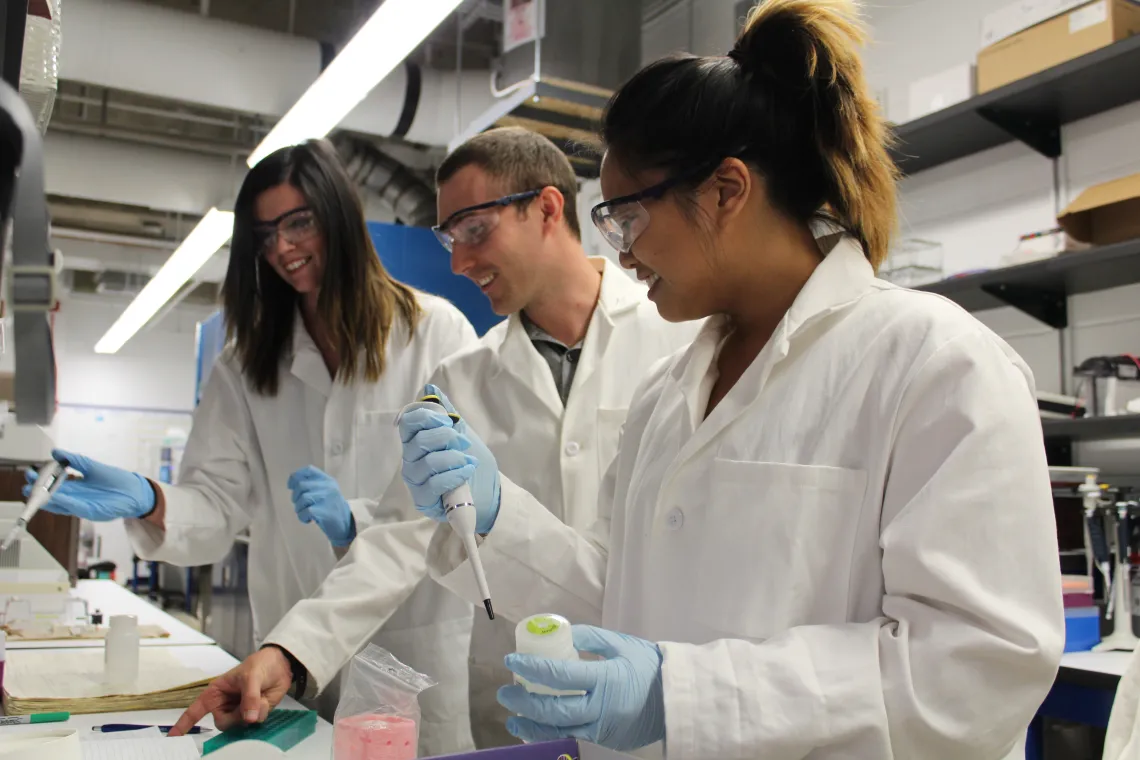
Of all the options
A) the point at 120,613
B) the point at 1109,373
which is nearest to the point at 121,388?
the point at 120,613

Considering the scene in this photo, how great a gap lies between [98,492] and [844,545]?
158cm

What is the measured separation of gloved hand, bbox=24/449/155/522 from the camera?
1.92 m

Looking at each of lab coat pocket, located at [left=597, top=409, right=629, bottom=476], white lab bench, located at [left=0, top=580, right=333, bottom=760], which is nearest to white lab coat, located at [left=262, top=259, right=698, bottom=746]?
lab coat pocket, located at [left=597, top=409, right=629, bottom=476]

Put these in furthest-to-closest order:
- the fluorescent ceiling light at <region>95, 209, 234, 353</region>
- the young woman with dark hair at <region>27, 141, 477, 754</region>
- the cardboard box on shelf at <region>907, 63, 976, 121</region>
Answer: the fluorescent ceiling light at <region>95, 209, 234, 353</region>
the cardboard box on shelf at <region>907, 63, 976, 121</region>
the young woman with dark hair at <region>27, 141, 477, 754</region>

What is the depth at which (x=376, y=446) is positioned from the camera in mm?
2061

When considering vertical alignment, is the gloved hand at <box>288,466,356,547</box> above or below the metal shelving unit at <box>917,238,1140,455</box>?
below

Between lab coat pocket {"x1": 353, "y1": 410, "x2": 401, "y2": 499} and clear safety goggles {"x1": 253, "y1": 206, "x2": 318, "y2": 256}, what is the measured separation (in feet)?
1.35

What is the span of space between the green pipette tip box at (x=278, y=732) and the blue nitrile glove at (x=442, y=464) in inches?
15.2

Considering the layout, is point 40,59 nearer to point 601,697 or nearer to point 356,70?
point 601,697

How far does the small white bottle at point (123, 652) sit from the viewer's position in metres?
1.74

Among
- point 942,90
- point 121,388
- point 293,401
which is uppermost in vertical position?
point 942,90

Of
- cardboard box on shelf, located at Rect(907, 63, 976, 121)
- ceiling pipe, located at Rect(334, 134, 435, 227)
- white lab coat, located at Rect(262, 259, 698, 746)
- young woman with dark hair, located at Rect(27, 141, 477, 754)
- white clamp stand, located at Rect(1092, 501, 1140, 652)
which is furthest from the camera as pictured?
ceiling pipe, located at Rect(334, 134, 435, 227)

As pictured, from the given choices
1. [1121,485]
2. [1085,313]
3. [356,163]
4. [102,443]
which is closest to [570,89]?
[1085,313]

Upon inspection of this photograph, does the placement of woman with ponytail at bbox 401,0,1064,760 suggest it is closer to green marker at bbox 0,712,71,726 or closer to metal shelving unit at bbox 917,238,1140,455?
green marker at bbox 0,712,71,726
